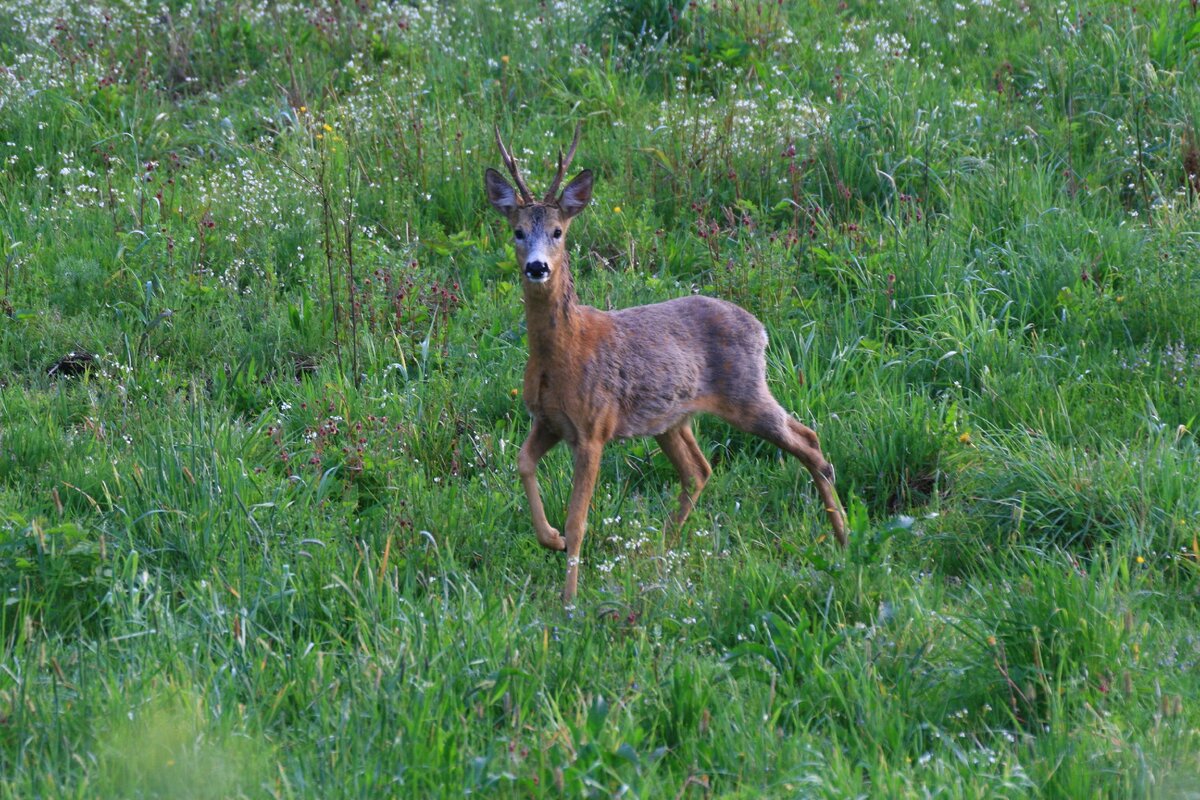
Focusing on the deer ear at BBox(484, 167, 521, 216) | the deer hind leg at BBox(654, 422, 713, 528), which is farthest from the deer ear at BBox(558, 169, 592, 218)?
the deer hind leg at BBox(654, 422, 713, 528)

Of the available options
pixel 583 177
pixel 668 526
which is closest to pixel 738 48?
pixel 583 177

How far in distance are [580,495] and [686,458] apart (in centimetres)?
78

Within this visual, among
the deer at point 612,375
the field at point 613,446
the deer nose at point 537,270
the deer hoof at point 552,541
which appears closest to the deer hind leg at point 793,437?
the deer at point 612,375

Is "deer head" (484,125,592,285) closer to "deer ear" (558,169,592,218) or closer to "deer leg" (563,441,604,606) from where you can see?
"deer ear" (558,169,592,218)

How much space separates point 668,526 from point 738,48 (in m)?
4.67

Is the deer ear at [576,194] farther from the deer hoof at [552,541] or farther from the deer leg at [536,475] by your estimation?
the deer hoof at [552,541]

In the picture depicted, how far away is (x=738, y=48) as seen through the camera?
9352 mm

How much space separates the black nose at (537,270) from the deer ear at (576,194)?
0.45m

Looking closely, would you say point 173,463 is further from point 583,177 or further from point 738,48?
point 738,48

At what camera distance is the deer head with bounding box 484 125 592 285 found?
17.4ft

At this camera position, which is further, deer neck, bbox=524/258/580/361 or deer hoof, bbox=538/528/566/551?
deer neck, bbox=524/258/580/361

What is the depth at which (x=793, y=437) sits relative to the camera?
5945 mm

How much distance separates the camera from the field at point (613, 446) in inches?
152

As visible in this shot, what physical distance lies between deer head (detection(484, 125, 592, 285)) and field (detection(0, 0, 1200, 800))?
980 mm
